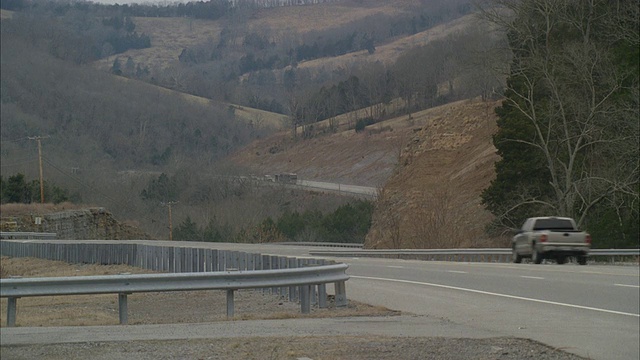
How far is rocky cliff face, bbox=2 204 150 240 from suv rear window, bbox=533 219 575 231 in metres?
46.0

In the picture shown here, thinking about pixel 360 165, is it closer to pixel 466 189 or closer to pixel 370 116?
pixel 370 116

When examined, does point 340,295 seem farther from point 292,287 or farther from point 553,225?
point 553,225

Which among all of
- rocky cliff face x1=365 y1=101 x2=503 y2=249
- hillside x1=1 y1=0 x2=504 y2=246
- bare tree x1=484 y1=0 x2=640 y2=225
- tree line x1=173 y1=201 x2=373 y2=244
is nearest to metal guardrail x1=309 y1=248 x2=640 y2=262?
bare tree x1=484 y1=0 x2=640 y2=225

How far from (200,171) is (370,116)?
32.8 m

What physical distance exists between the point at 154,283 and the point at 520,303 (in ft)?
22.3

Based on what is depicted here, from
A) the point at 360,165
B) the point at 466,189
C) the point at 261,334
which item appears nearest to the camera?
the point at 261,334

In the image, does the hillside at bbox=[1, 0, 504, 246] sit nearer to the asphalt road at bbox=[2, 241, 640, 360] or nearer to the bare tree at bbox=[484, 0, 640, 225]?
the bare tree at bbox=[484, 0, 640, 225]

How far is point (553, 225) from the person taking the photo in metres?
33.1

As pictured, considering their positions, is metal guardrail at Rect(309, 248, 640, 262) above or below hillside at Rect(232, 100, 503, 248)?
below

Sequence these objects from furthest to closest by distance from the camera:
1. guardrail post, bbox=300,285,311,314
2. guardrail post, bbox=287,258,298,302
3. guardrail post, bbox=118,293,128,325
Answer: guardrail post, bbox=287,258,298,302
guardrail post, bbox=300,285,311,314
guardrail post, bbox=118,293,128,325

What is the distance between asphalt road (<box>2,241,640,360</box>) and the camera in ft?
45.8

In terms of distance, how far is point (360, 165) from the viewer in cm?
13362

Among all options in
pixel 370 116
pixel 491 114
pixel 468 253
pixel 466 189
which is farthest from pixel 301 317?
pixel 370 116

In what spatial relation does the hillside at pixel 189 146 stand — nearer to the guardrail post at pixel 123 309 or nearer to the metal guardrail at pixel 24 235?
the metal guardrail at pixel 24 235
